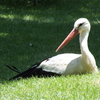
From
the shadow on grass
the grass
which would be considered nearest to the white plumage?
the grass

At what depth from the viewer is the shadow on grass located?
1028 centimetres

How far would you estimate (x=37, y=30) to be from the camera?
13812mm

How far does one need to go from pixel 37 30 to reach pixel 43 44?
2.08 meters

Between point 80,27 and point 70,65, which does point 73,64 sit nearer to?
point 70,65

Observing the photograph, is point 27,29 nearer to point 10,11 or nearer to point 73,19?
point 73,19

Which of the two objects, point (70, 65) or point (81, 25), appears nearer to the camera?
point (70, 65)

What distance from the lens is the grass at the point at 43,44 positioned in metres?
5.80

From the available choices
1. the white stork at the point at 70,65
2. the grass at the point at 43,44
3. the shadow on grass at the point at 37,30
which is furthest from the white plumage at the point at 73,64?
the shadow on grass at the point at 37,30

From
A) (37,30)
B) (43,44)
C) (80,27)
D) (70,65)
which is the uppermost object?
(80,27)

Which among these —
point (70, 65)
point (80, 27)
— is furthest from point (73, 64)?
point (80, 27)

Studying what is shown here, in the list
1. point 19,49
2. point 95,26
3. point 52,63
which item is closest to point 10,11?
point 95,26

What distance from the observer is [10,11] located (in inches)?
706

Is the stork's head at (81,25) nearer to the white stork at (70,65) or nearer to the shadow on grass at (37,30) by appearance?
the white stork at (70,65)

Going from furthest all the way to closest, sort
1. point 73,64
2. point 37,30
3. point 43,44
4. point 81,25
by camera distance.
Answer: point 37,30
point 43,44
point 81,25
point 73,64
